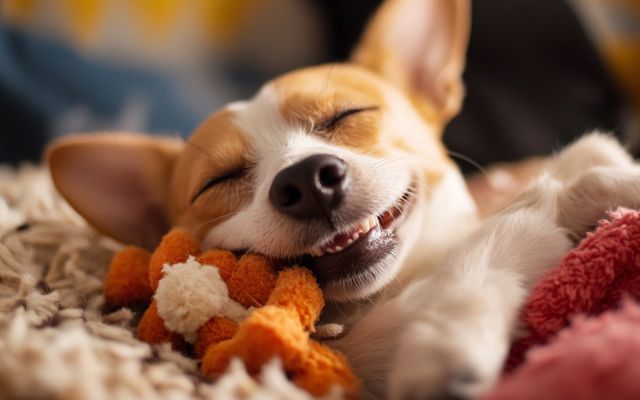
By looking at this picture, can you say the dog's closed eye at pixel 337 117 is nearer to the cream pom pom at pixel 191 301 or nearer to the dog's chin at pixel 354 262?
the dog's chin at pixel 354 262

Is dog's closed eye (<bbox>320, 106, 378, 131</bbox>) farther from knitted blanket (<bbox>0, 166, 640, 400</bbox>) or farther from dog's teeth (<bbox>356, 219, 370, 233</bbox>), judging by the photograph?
knitted blanket (<bbox>0, 166, 640, 400</bbox>)

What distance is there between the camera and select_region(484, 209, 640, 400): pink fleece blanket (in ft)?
2.21

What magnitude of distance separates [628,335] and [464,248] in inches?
14.3

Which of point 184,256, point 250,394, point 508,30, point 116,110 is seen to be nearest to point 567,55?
point 508,30

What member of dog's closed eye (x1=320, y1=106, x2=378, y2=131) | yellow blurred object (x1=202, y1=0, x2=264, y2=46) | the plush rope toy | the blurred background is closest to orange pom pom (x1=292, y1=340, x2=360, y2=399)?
the plush rope toy

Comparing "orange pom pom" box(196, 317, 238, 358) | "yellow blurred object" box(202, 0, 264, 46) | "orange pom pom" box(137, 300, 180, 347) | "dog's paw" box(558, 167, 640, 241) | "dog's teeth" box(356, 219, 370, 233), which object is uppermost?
"yellow blurred object" box(202, 0, 264, 46)

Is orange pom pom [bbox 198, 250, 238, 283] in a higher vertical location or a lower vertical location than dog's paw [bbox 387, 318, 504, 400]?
lower

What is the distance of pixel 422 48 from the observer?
5.91 feet

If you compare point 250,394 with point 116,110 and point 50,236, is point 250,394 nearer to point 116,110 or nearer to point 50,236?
point 50,236

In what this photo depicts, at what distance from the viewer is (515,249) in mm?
1026

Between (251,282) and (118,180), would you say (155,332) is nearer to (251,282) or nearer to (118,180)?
(251,282)

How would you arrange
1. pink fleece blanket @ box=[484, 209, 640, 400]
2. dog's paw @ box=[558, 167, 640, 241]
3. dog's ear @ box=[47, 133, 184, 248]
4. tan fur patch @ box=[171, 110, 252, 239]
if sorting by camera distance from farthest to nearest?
dog's ear @ box=[47, 133, 184, 248], tan fur patch @ box=[171, 110, 252, 239], dog's paw @ box=[558, 167, 640, 241], pink fleece blanket @ box=[484, 209, 640, 400]

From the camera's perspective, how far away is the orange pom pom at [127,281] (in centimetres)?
116

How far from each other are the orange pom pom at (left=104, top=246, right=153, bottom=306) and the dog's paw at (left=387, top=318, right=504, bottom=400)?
1.86 ft
